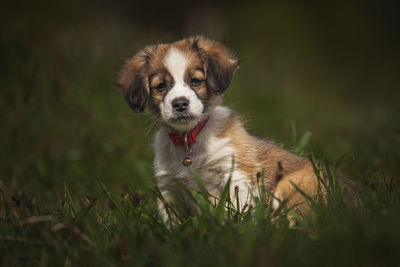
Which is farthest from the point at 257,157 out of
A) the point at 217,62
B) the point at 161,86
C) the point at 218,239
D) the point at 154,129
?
the point at 154,129

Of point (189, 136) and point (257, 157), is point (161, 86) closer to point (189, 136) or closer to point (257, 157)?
point (189, 136)

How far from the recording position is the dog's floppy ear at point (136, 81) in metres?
2.98

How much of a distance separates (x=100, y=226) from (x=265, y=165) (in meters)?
1.45

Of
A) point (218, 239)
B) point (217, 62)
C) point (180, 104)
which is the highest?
point (217, 62)

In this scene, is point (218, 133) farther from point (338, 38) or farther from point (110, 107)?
point (338, 38)

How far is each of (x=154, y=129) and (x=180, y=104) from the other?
150 cm

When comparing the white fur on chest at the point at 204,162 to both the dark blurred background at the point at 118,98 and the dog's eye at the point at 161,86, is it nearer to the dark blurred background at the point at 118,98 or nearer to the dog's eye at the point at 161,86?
the dark blurred background at the point at 118,98

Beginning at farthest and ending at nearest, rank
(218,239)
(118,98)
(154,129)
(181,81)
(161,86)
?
(118,98) < (154,129) < (161,86) < (181,81) < (218,239)

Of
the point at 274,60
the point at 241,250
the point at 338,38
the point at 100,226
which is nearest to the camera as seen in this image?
the point at 241,250

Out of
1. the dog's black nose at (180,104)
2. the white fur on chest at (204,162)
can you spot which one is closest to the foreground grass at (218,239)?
the white fur on chest at (204,162)

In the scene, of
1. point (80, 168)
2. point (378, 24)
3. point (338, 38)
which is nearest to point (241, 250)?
point (80, 168)

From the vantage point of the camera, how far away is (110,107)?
17.7 ft

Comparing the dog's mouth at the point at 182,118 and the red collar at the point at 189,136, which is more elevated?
the dog's mouth at the point at 182,118

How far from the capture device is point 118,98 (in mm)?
5555
